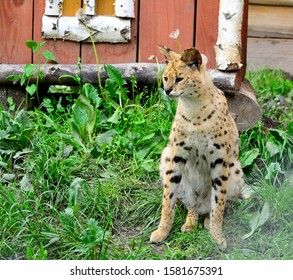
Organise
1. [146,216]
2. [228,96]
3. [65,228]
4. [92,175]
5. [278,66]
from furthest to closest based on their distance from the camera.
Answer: [278,66] < [228,96] < [92,175] < [146,216] < [65,228]

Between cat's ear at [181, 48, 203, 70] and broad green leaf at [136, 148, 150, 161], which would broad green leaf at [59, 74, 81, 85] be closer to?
broad green leaf at [136, 148, 150, 161]

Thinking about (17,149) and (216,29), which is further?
(216,29)

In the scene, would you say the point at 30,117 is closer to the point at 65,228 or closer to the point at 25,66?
the point at 25,66

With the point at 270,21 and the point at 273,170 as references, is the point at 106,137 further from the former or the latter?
the point at 270,21

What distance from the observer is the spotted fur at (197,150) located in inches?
182

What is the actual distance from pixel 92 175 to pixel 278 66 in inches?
143

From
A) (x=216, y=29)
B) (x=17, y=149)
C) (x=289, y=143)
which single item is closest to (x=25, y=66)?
(x=17, y=149)

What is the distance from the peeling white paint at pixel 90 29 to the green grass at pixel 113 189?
445 millimetres

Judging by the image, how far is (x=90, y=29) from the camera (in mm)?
6008

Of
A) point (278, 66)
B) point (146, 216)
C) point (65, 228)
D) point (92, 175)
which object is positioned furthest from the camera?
point (278, 66)

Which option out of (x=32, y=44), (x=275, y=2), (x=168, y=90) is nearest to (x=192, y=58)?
(x=168, y=90)

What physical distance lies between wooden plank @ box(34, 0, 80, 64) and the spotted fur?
5.08ft

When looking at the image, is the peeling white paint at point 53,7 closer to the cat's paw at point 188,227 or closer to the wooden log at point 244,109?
the wooden log at point 244,109

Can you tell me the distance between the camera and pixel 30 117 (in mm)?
5973
